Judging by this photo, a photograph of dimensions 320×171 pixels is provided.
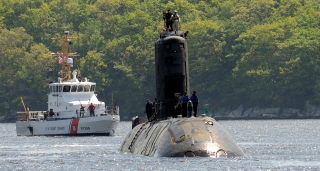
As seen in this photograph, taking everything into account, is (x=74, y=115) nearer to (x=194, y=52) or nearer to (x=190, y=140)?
(x=190, y=140)

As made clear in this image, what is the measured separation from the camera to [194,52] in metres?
146

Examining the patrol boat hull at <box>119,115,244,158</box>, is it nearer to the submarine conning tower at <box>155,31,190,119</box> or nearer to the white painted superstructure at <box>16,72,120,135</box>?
the submarine conning tower at <box>155,31,190,119</box>

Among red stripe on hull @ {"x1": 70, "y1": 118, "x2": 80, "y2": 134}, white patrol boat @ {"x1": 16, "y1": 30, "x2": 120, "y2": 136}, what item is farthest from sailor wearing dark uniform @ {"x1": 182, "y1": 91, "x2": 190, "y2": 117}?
red stripe on hull @ {"x1": 70, "y1": 118, "x2": 80, "y2": 134}

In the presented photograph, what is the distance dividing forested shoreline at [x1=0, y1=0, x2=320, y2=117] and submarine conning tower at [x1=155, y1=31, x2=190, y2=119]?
9456 cm

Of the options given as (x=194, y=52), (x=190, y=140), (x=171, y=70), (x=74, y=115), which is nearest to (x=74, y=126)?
(x=74, y=115)

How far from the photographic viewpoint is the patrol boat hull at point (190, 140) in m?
33.6

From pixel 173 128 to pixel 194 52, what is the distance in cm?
11036

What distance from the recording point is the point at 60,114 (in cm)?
7900

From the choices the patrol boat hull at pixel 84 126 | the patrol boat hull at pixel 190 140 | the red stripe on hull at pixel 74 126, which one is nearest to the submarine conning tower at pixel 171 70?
the patrol boat hull at pixel 190 140

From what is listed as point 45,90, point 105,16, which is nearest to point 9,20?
point 105,16

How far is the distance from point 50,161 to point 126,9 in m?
146

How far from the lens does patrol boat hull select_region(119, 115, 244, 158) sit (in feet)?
110

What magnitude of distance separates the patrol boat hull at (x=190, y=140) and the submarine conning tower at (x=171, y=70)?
2.74m

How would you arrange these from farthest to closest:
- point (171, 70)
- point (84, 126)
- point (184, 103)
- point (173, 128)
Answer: point (84, 126) < point (171, 70) < point (184, 103) < point (173, 128)
